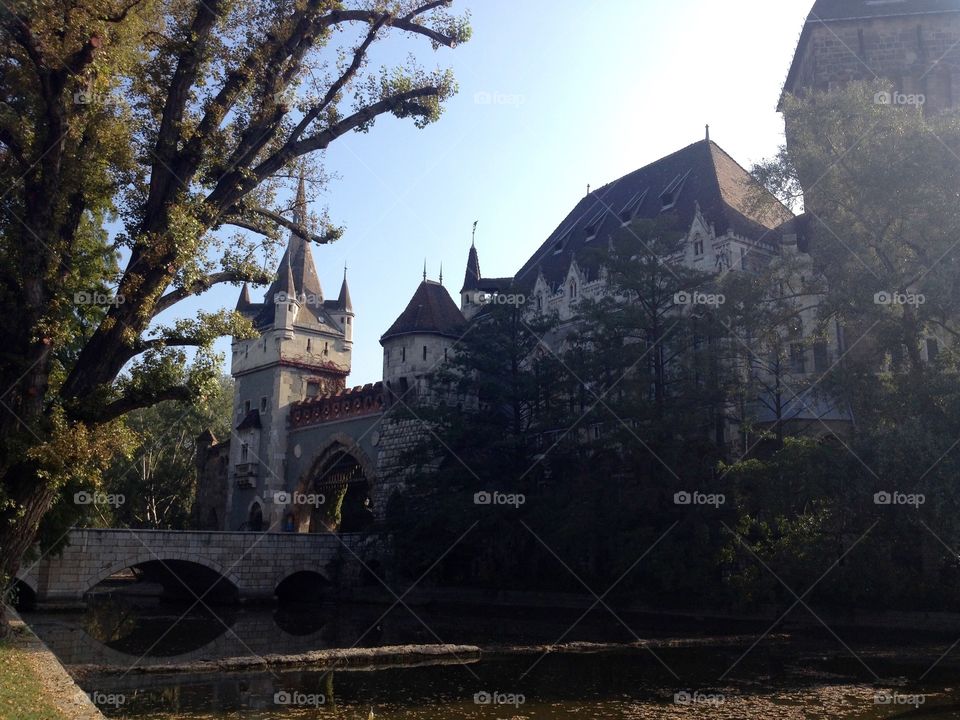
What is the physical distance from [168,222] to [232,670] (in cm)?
570

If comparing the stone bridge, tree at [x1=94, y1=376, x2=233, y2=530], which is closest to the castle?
tree at [x1=94, y1=376, x2=233, y2=530]

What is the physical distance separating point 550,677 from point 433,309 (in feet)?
74.5

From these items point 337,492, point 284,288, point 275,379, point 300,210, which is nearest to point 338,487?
point 337,492

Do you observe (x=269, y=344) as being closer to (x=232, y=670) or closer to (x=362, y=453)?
(x=362, y=453)

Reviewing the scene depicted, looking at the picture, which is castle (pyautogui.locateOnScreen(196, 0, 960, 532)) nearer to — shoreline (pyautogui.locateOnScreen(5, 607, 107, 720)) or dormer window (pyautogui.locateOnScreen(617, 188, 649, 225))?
dormer window (pyautogui.locateOnScreen(617, 188, 649, 225))

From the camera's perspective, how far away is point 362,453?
33.2m

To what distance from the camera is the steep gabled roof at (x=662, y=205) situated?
27.0 metres

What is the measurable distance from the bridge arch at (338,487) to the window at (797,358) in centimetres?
1510

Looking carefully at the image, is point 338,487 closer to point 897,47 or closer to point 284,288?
point 284,288

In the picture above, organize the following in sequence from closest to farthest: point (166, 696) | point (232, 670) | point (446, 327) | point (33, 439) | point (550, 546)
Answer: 1. point (33, 439)
2. point (166, 696)
3. point (232, 670)
4. point (550, 546)
5. point (446, 327)

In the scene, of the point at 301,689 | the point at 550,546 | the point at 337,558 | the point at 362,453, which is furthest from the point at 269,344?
the point at 301,689

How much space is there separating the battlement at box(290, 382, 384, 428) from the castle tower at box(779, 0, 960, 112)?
17.8 meters

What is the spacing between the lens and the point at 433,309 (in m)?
32.8

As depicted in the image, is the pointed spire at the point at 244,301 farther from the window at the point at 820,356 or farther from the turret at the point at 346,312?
the window at the point at 820,356
